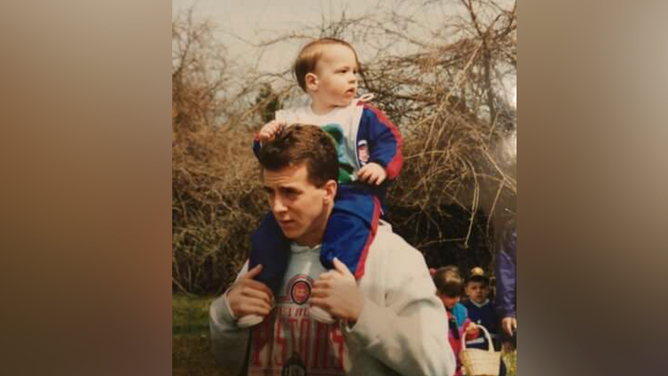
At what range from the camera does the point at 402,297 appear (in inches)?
74.7

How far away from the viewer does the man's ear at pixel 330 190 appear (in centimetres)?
191

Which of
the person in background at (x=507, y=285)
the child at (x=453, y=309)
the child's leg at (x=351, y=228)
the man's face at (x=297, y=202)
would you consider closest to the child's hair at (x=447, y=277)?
the child at (x=453, y=309)

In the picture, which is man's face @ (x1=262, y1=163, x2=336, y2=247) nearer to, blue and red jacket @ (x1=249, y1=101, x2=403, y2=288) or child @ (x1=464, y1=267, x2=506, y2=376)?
blue and red jacket @ (x1=249, y1=101, x2=403, y2=288)

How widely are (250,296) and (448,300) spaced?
570mm

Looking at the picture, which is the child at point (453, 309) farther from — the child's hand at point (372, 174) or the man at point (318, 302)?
the child's hand at point (372, 174)

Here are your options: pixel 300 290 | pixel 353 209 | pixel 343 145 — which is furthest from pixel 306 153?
pixel 300 290

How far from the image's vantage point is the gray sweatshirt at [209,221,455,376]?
189 centimetres

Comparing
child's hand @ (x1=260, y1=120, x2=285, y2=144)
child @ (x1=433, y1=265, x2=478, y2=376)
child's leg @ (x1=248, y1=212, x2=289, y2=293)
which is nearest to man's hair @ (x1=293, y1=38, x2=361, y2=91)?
child's hand @ (x1=260, y1=120, x2=285, y2=144)

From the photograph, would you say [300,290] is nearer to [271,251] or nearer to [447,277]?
[271,251]

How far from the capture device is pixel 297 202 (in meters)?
1.91
